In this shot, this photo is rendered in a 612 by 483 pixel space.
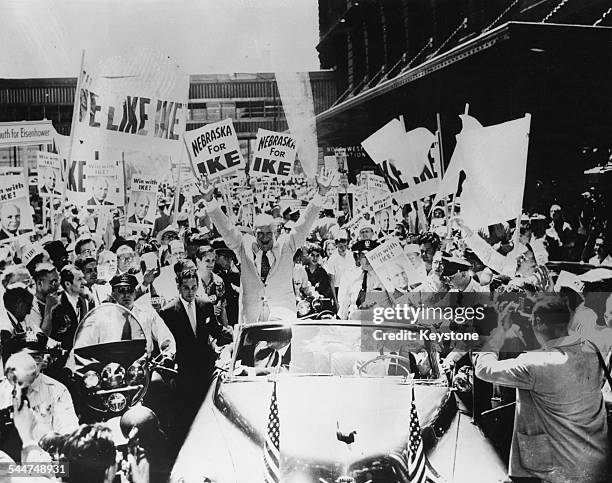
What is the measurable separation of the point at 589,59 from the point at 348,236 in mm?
1558

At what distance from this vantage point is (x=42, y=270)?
11.2 feet

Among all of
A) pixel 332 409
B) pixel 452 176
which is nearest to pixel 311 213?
pixel 452 176

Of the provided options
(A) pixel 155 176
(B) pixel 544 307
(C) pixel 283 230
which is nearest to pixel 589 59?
(B) pixel 544 307

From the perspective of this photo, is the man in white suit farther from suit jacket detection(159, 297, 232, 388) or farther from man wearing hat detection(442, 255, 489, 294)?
man wearing hat detection(442, 255, 489, 294)

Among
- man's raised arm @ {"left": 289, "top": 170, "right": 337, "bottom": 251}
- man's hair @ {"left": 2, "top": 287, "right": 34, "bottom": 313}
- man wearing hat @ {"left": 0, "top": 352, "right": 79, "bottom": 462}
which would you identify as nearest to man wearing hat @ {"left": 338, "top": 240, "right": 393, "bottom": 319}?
man's raised arm @ {"left": 289, "top": 170, "right": 337, "bottom": 251}

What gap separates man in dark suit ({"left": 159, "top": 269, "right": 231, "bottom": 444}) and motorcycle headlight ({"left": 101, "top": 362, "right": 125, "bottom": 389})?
1.00ft

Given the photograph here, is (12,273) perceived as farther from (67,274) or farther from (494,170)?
(494,170)

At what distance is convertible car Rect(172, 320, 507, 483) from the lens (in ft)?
10.7

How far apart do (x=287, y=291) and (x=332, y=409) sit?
0.66 meters

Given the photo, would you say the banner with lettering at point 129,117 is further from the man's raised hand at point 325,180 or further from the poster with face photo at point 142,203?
the man's raised hand at point 325,180

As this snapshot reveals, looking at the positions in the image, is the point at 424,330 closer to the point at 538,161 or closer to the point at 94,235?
the point at 538,161

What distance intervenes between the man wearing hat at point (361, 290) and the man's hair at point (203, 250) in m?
0.73

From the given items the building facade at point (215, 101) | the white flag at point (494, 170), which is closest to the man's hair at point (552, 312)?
the white flag at point (494, 170)

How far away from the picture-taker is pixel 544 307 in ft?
10.9
